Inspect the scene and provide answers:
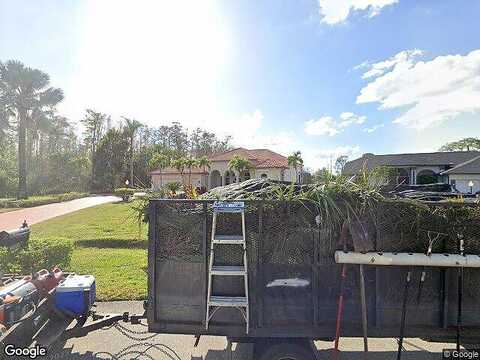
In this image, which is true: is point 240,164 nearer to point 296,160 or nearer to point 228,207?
point 296,160

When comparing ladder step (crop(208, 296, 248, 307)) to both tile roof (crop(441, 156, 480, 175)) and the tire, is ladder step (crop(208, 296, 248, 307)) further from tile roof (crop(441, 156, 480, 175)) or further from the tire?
tile roof (crop(441, 156, 480, 175))

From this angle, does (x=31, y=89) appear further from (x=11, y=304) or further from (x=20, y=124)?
(x=11, y=304)

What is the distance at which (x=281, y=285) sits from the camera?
2.77 metres

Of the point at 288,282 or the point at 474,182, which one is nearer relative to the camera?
the point at 288,282

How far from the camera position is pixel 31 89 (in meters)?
33.5

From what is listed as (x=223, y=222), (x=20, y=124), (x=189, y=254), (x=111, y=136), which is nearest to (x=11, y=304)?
(x=189, y=254)

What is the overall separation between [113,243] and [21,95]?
101 feet

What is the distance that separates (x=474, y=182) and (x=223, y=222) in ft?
106

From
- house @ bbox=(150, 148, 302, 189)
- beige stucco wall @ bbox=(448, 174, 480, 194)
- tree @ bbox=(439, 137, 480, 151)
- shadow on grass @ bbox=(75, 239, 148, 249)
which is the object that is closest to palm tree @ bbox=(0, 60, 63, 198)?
house @ bbox=(150, 148, 302, 189)

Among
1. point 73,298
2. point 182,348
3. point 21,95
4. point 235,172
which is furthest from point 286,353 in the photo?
point 21,95

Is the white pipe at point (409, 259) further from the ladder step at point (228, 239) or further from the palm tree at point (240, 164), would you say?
the palm tree at point (240, 164)

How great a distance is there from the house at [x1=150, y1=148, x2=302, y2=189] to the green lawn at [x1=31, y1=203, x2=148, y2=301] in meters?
22.5

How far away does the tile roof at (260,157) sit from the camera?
38.9 metres

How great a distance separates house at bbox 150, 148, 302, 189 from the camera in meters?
38.0
